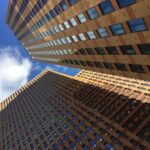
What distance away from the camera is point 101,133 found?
6206 centimetres

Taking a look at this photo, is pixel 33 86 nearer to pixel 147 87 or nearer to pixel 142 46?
pixel 147 87

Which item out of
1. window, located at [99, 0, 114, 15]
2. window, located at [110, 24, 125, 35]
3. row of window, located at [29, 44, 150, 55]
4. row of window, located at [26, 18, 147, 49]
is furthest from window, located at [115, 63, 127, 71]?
window, located at [99, 0, 114, 15]

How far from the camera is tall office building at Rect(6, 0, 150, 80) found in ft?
89.7

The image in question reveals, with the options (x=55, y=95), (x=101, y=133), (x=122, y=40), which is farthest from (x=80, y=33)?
(x=55, y=95)

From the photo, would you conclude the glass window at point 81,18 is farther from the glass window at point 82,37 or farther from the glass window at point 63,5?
the glass window at point 82,37

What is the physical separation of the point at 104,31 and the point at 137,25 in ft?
24.4

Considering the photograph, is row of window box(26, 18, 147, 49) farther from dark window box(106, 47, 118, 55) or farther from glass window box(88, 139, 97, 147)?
glass window box(88, 139, 97, 147)

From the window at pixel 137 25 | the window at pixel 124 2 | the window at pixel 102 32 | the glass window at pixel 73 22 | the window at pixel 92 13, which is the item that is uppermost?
the window at pixel 124 2

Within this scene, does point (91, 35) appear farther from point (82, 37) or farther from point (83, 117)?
point (83, 117)

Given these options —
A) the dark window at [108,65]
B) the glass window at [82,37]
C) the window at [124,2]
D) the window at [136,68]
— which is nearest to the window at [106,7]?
the window at [124,2]

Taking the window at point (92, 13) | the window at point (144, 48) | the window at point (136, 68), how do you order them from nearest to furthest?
the window at point (144, 48) → the window at point (92, 13) → the window at point (136, 68)

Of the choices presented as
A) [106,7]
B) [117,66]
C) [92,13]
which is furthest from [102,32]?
[117,66]

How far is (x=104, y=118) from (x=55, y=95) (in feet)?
140

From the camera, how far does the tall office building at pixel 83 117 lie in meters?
59.1
